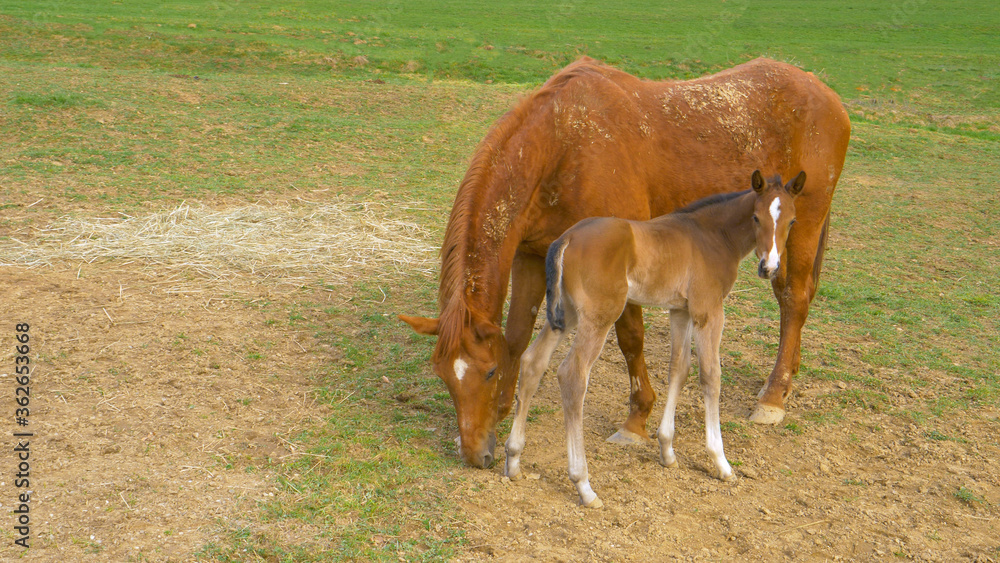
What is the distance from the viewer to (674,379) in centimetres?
470

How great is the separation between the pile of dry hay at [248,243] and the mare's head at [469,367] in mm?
3127

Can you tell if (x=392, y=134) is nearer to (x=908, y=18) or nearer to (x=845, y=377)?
(x=845, y=377)

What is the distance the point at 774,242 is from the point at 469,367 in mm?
1876

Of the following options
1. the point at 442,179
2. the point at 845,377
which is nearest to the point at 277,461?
the point at 845,377

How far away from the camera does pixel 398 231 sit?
874 centimetres

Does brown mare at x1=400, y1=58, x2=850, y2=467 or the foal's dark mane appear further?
the foal's dark mane

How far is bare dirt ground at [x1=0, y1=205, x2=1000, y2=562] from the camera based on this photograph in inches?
148

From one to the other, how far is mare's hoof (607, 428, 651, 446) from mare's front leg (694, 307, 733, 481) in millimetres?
559

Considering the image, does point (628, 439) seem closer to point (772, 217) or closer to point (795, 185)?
point (772, 217)

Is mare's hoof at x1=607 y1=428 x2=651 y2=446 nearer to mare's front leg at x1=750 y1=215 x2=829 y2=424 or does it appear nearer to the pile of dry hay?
mare's front leg at x1=750 y1=215 x2=829 y2=424

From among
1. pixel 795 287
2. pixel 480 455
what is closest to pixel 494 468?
pixel 480 455

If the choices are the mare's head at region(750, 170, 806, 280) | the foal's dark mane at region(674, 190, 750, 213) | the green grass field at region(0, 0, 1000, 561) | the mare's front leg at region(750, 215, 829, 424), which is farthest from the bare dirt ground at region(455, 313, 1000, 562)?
the foal's dark mane at region(674, 190, 750, 213)

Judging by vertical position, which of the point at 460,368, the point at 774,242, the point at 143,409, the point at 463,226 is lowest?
the point at 143,409

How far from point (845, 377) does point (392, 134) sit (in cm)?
862
